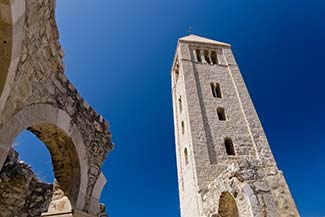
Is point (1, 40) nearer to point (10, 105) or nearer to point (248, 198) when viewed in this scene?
point (10, 105)

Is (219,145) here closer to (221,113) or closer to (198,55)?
(221,113)

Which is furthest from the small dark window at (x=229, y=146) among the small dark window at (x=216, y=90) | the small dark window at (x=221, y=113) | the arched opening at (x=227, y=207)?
the arched opening at (x=227, y=207)

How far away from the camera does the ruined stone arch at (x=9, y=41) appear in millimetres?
1946

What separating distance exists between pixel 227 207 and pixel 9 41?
843cm

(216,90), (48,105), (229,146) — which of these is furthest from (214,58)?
(48,105)

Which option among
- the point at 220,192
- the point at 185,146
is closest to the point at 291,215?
the point at 220,192

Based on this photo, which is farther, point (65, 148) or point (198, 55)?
point (198, 55)

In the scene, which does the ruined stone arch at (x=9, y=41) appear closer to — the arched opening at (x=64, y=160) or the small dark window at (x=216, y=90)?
the arched opening at (x=64, y=160)

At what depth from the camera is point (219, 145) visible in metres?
13.8

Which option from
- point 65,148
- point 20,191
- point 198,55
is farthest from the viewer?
point 198,55

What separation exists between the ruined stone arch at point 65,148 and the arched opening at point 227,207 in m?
6.57

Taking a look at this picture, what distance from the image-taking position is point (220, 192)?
8641 millimetres

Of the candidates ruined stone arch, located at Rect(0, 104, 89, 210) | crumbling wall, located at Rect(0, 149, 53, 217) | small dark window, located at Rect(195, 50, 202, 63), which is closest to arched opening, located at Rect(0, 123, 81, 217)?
ruined stone arch, located at Rect(0, 104, 89, 210)

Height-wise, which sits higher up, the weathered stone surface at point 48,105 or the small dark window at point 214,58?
the small dark window at point 214,58
